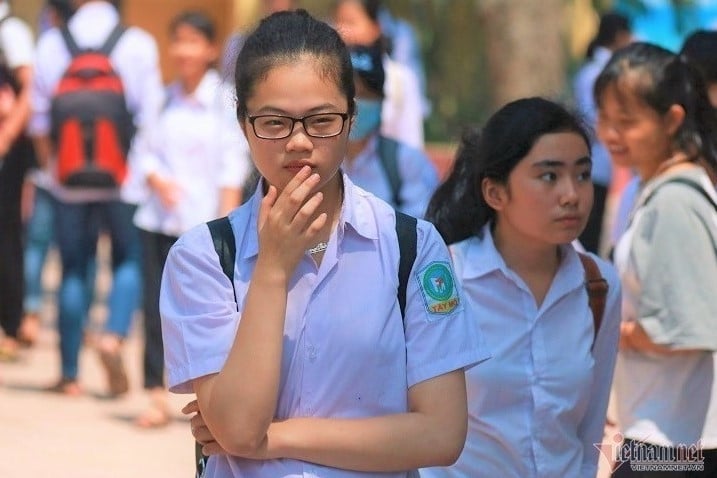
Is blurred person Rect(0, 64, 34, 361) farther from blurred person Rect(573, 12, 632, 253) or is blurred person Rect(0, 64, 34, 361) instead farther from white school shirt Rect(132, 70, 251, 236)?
blurred person Rect(573, 12, 632, 253)

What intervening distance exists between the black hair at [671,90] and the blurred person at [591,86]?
11.2ft

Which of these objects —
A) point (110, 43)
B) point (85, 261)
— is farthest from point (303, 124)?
point (85, 261)

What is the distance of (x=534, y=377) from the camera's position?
3.64m

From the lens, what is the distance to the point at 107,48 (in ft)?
26.4

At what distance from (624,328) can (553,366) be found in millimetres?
695

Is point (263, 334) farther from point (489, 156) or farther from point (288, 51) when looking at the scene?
point (489, 156)

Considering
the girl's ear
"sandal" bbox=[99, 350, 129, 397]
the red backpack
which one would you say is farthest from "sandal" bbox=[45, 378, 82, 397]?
the girl's ear

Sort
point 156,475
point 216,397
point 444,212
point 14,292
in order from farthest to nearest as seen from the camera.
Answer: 1. point 14,292
2. point 156,475
3. point 444,212
4. point 216,397

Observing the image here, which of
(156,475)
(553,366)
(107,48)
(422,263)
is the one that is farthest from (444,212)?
(107,48)

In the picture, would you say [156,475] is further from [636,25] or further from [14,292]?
[636,25]

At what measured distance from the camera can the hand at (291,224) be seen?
108 inches

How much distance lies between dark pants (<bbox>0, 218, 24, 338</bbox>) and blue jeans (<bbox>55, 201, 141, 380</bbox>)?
3.93ft

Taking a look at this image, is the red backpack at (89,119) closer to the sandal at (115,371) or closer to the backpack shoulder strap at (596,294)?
the sandal at (115,371)

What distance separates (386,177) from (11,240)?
4277 millimetres
